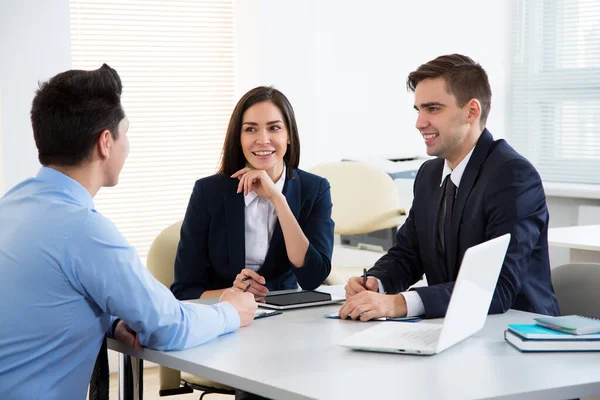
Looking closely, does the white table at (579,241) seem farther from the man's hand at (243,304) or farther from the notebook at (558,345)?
the man's hand at (243,304)

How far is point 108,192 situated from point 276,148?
7.45ft

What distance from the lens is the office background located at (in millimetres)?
4941

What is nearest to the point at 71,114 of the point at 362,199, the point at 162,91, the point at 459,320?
the point at 459,320

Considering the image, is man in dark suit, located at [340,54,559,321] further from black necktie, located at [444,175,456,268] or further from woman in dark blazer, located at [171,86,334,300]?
woman in dark blazer, located at [171,86,334,300]

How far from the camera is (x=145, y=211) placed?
4.98 meters

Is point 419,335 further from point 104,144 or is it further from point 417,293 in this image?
point 104,144

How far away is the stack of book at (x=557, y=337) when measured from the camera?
1.76 m

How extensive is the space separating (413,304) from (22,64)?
9.09 ft

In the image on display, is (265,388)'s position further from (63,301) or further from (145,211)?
(145,211)

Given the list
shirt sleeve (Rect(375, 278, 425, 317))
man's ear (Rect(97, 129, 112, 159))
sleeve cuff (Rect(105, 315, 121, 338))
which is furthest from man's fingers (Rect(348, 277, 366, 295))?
man's ear (Rect(97, 129, 112, 159))

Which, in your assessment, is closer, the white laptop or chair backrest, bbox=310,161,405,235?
the white laptop

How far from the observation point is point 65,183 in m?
1.79

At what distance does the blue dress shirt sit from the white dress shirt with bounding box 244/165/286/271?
0.96m

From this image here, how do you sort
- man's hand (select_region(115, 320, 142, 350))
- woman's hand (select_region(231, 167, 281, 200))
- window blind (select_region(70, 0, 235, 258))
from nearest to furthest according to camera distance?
man's hand (select_region(115, 320, 142, 350)) < woman's hand (select_region(231, 167, 281, 200)) < window blind (select_region(70, 0, 235, 258))
